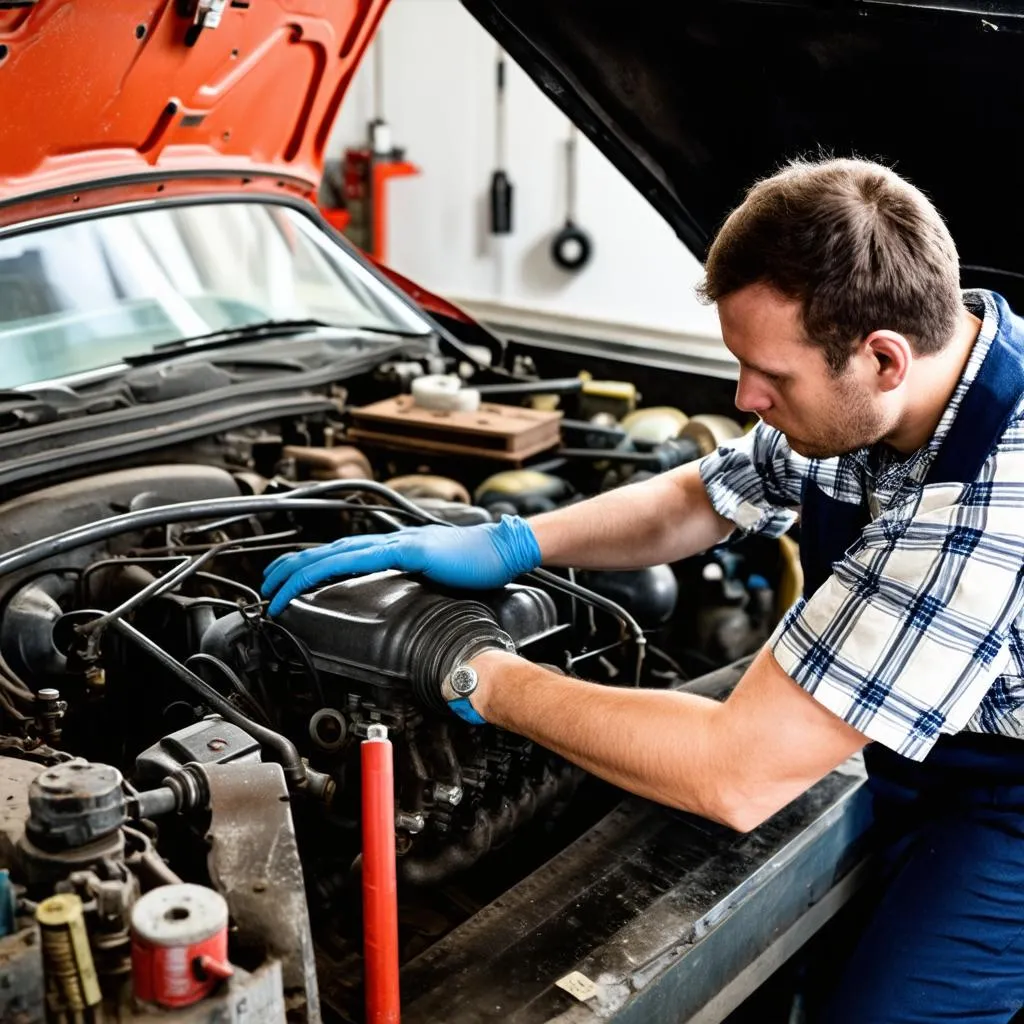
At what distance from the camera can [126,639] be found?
1752 mm

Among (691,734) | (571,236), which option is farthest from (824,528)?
(571,236)

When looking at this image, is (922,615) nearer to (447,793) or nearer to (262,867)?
(447,793)

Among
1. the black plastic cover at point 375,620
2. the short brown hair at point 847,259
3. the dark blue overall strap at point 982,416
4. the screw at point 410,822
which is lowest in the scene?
the screw at point 410,822

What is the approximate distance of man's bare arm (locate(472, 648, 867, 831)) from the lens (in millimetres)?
1459

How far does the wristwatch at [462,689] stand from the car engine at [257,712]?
0.11ft

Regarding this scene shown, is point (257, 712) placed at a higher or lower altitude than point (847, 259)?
lower

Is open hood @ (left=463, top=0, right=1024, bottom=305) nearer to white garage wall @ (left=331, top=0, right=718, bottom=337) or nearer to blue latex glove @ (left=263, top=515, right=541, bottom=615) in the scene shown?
blue latex glove @ (left=263, top=515, right=541, bottom=615)

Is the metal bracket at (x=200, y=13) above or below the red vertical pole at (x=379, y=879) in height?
above

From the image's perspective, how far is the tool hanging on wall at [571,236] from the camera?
5.81 m

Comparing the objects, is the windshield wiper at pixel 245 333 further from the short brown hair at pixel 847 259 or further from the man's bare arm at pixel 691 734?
the short brown hair at pixel 847 259

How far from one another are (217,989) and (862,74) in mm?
1712

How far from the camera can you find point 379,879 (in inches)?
49.5

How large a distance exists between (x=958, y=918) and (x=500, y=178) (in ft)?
15.5

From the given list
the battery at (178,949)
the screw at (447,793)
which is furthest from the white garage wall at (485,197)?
the battery at (178,949)
